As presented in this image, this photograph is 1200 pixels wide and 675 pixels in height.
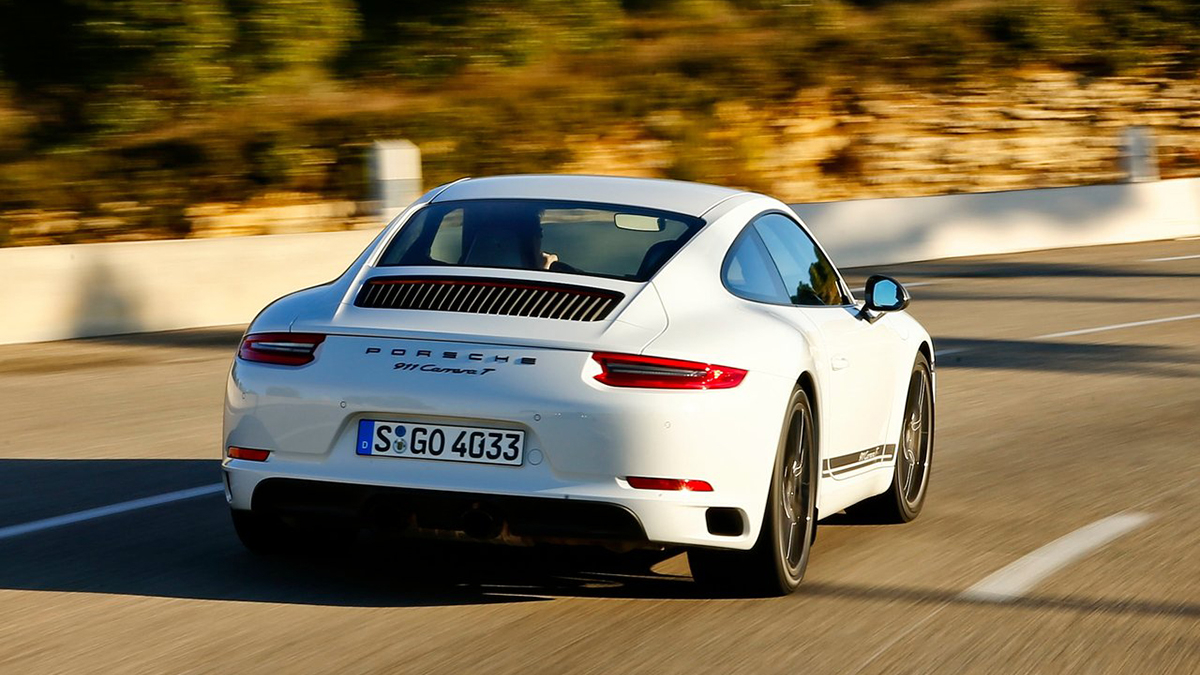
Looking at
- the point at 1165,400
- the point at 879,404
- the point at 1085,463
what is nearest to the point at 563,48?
the point at 1165,400

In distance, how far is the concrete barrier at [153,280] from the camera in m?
14.7

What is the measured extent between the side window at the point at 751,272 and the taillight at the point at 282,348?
1366mm

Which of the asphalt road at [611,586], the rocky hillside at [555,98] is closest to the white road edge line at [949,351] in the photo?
the asphalt road at [611,586]

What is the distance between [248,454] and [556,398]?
3.47 ft

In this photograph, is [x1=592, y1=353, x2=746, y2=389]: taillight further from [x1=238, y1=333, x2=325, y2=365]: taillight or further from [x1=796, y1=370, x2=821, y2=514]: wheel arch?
[x1=238, y1=333, x2=325, y2=365]: taillight

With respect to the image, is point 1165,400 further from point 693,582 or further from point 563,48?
point 563,48

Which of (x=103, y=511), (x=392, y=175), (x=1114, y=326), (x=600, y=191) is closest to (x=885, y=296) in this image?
(x=600, y=191)

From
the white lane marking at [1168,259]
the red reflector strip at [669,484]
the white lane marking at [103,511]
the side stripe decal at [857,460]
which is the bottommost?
the white lane marking at [1168,259]

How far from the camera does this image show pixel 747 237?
20.5 feet

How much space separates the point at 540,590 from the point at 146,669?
1.49m

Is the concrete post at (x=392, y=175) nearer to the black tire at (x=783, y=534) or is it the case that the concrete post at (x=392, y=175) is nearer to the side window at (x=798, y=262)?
the side window at (x=798, y=262)

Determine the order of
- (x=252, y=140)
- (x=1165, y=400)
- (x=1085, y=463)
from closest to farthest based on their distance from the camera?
1. (x=1085, y=463)
2. (x=1165, y=400)
3. (x=252, y=140)

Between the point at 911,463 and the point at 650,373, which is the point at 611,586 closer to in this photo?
the point at 650,373

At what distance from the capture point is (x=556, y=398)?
16.9 feet
